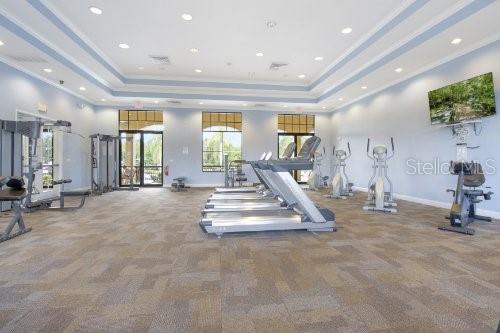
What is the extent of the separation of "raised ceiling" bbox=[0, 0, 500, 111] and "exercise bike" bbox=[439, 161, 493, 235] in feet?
7.51

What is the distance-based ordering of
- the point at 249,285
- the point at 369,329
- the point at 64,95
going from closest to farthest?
the point at 369,329 < the point at 249,285 < the point at 64,95

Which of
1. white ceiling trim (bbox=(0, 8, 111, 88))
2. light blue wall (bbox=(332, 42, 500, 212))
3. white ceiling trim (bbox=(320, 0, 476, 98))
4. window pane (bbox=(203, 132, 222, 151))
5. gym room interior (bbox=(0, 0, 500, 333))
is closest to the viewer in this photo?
gym room interior (bbox=(0, 0, 500, 333))

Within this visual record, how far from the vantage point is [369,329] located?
1.71m

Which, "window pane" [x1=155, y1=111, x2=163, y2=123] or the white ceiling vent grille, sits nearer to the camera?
the white ceiling vent grille

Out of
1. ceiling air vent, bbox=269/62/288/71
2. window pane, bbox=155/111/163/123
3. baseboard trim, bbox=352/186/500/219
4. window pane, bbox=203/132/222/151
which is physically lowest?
baseboard trim, bbox=352/186/500/219

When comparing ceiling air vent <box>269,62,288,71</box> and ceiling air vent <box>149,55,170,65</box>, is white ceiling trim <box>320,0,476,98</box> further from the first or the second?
ceiling air vent <box>149,55,170,65</box>

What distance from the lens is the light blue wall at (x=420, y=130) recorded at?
16.6 feet

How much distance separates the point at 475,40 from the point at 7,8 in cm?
789

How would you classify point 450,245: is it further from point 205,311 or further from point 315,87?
point 315,87

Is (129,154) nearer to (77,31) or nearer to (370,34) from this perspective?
(77,31)

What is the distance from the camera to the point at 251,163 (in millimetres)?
5398

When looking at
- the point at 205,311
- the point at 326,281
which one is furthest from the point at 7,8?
the point at 326,281

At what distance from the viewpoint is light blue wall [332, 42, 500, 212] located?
16.6ft

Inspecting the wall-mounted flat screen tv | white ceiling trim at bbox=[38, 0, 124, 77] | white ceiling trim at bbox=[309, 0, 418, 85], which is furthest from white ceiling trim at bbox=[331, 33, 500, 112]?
white ceiling trim at bbox=[38, 0, 124, 77]
